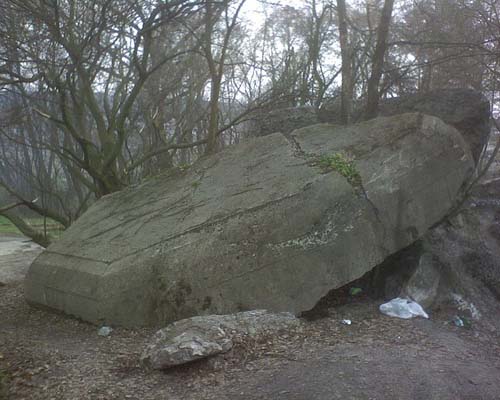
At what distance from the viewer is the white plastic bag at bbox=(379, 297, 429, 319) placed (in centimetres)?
394

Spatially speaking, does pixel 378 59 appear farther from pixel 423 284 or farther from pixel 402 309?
pixel 402 309

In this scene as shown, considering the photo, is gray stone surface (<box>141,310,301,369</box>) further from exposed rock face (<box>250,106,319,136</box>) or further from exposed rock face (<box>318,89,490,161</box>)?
exposed rock face (<box>250,106,319,136</box>)

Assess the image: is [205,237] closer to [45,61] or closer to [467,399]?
[467,399]

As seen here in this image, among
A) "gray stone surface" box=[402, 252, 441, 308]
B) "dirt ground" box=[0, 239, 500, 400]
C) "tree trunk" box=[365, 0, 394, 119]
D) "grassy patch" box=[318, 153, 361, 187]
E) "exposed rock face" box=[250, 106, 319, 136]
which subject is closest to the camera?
"dirt ground" box=[0, 239, 500, 400]

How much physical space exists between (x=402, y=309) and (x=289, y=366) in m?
1.42

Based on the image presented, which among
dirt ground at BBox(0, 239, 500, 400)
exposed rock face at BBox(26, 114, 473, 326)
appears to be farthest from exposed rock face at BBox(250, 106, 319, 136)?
dirt ground at BBox(0, 239, 500, 400)

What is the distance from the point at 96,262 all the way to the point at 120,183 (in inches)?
121

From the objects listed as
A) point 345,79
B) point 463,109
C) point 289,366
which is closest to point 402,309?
point 289,366

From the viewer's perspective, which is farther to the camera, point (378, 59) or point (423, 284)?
point (378, 59)

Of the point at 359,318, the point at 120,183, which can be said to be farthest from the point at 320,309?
the point at 120,183

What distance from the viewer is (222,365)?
2.96m

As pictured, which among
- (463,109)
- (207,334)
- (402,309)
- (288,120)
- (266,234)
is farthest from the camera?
(288,120)

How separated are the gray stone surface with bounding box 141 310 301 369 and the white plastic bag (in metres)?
0.81

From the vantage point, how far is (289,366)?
9.62ft
